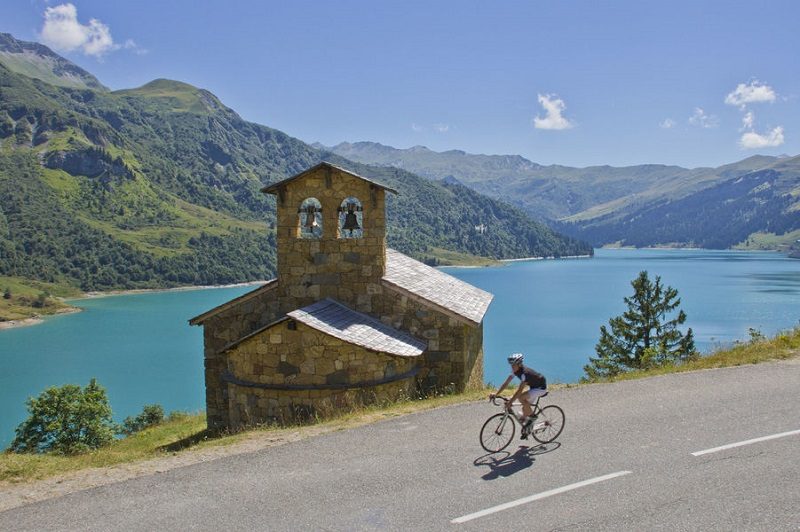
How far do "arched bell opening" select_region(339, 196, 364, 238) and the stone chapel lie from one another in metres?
0.03

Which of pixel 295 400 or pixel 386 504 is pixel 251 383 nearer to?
pixel 295 400

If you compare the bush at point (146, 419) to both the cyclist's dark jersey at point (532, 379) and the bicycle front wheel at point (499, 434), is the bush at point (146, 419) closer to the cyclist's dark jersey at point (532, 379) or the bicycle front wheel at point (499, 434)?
the bicycle front wheel at point (499, 434)

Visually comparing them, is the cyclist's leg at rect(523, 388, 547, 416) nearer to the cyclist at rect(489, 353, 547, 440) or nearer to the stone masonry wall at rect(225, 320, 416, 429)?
the cyclist at rect(489, 353, 547, 440)

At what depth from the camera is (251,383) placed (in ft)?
51.8

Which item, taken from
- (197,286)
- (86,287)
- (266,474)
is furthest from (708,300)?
(86,287)

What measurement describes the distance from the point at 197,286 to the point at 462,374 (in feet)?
634

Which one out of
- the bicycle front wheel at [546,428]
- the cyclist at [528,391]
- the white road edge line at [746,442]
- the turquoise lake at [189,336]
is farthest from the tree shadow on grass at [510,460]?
the turquoise lake at [189,336]

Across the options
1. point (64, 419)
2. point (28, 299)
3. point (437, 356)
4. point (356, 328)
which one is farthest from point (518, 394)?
point (28, 299)

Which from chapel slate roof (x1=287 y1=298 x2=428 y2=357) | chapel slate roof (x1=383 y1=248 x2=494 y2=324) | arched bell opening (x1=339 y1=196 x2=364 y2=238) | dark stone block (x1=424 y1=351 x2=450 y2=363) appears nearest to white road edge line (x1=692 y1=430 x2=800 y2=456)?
chapel slate roof (x1=287 y1=298 x2=428 y2=357)

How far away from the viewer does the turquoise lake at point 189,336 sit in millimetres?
70688

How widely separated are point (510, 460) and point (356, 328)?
7.70 m

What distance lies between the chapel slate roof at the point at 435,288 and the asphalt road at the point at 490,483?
6707 millimetres

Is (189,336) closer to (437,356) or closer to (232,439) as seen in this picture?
(437,356)

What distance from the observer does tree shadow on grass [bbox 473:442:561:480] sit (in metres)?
9.09
